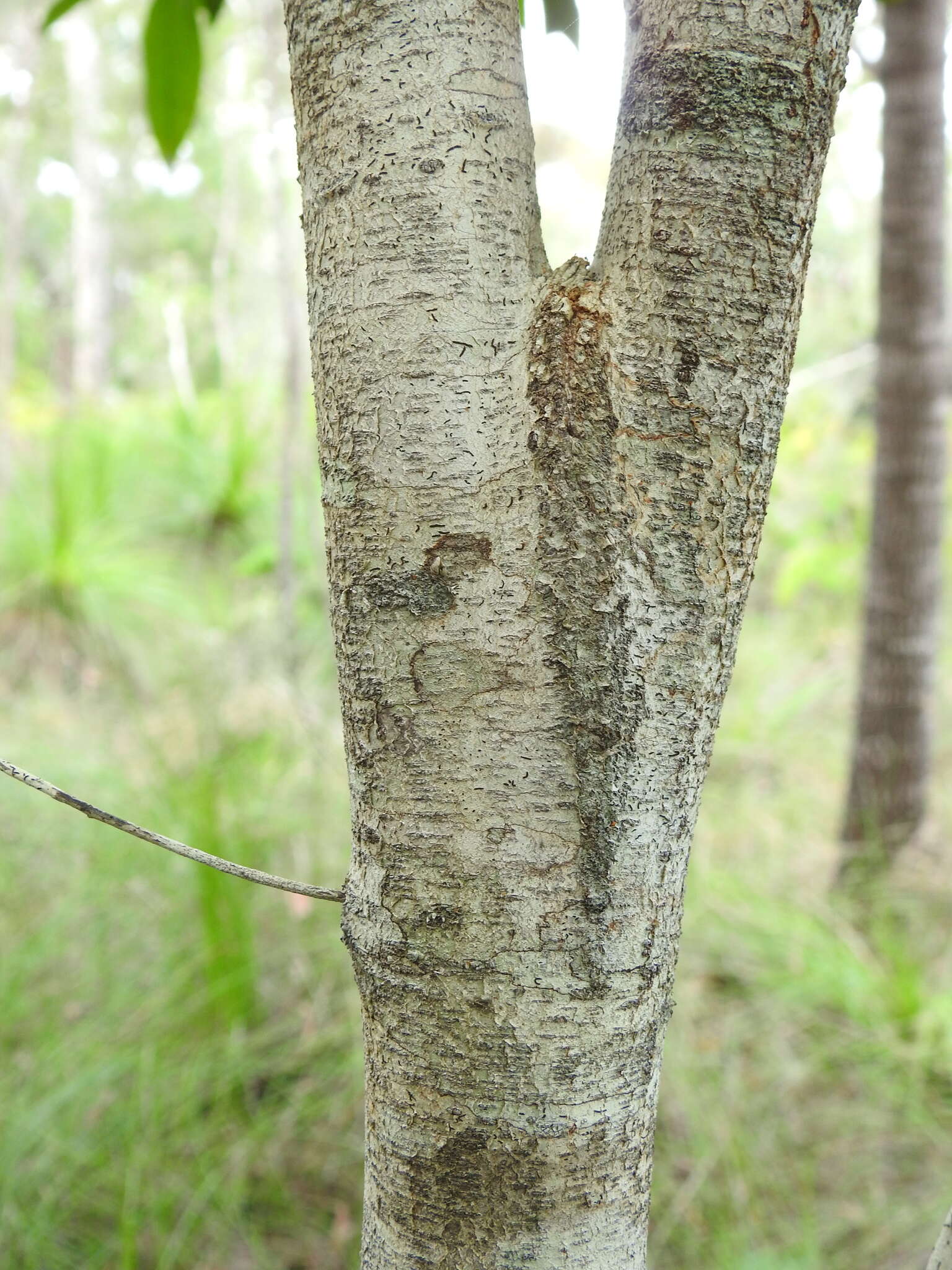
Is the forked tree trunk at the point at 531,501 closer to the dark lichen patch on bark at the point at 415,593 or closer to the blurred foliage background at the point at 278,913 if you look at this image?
the dark lichen patch on bark at the point at 415,593

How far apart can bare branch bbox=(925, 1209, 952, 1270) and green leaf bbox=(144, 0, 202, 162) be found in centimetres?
99

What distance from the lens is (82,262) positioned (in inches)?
407

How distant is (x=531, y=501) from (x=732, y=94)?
0.20 metres

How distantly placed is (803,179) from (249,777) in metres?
2.19

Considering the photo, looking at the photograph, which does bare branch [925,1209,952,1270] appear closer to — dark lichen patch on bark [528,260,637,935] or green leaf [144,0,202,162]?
dark lichen patch on bark [528,260,637,935]

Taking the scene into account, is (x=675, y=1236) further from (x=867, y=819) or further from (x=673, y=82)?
(x=673, y=82)

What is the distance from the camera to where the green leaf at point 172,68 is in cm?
82

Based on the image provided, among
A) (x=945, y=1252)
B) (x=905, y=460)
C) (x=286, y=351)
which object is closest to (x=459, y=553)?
(x=945, y=1252)

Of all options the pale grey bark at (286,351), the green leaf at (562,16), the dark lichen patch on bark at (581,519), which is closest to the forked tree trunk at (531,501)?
the dark lichen patch on bark at (581,519)

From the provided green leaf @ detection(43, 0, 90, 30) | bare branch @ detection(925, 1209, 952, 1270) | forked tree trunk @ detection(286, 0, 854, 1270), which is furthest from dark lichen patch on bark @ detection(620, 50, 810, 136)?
green leaf @ detection(43, 0, 90, 30)

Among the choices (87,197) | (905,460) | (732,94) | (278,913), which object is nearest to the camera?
(732,94)

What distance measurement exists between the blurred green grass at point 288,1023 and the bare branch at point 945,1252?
1139 millimetres

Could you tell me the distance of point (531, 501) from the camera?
451mm

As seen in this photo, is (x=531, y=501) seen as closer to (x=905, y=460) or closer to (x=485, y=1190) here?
(x=485, y=1190)
